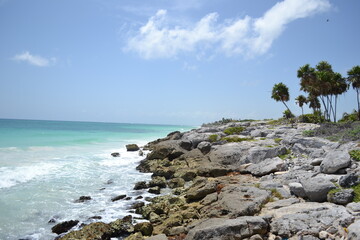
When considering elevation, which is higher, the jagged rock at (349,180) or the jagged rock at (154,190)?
the jagged rock at (349,180)

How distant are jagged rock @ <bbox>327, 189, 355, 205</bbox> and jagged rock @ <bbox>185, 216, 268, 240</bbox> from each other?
2.93 meters

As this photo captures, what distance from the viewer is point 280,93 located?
170 feet

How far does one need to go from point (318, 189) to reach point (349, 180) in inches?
64.5

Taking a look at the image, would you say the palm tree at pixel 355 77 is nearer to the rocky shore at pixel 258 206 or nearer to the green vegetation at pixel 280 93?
the green vegetation at pixel 280 93

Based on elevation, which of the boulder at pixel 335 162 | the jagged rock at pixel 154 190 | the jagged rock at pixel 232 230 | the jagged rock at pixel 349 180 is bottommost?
the jagged rock at pixel 154 190

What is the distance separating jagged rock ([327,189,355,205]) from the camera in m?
8.70

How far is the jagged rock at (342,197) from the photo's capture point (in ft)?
28.6

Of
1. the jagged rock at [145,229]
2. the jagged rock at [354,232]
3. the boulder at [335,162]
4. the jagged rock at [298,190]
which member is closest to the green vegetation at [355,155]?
the boulder at [335,162]

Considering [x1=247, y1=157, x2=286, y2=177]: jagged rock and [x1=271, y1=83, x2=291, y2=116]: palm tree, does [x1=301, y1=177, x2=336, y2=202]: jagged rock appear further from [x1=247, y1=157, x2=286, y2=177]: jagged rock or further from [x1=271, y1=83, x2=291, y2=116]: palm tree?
[x1=271, y1=83, x2=291, y2=116]: palm tree

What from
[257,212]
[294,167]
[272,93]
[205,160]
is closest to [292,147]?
[294,167]

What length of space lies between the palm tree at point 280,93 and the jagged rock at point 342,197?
151ft

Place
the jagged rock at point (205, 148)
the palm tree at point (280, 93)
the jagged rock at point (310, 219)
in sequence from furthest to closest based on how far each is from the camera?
the palm tree at point (280, 93)
the jagged rock at point (205, 148)
the jagged rock at point (310, 219)

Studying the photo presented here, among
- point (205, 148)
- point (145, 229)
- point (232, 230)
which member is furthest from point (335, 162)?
point (205, 148)

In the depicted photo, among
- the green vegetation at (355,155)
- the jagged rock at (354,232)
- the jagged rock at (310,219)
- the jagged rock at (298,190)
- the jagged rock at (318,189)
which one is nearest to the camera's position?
the jagged rock at (354,232)
